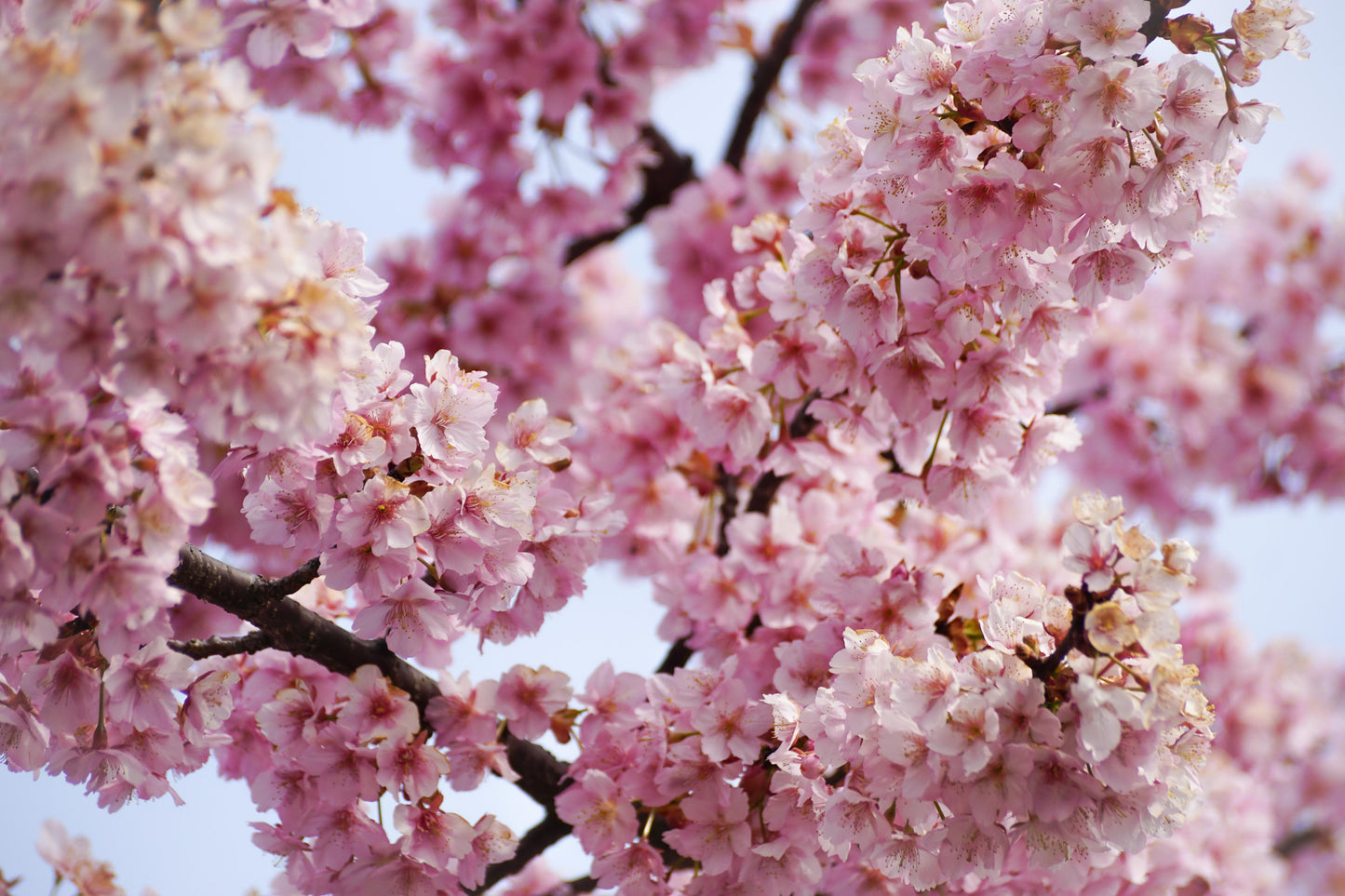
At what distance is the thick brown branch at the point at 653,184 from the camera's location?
4137 mm

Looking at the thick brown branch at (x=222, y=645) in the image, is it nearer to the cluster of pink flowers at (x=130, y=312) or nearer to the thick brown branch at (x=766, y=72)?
the cluster of pink flowers at (x=130, y=312)

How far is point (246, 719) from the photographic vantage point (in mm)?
1962

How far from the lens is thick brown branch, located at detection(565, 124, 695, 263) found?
4.14 metres

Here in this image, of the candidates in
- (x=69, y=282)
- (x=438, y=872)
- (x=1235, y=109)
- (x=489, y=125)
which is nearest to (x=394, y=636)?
(x=438, y=872)

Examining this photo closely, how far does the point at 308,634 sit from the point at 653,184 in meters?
3.00

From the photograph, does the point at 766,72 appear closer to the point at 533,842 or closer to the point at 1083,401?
the point at 1083,401

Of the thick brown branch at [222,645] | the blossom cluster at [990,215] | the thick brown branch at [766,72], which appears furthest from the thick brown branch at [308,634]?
the thick brown branch at [766,72]

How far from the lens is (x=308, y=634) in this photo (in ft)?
5.72

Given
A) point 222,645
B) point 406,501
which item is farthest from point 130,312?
point 222,645

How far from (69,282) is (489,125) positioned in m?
2.62

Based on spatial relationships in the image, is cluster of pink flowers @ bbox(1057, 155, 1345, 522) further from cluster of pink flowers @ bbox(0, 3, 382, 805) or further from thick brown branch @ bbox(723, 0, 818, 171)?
cluster of pink flowers @ bbox(0, 3, 382, 805)

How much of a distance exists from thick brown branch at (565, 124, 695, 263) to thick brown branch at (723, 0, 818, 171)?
0.82 feet

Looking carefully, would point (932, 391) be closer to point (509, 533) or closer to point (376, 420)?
point (509, 533)

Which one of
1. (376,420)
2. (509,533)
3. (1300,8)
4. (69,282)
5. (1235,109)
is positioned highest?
(1300,8)
